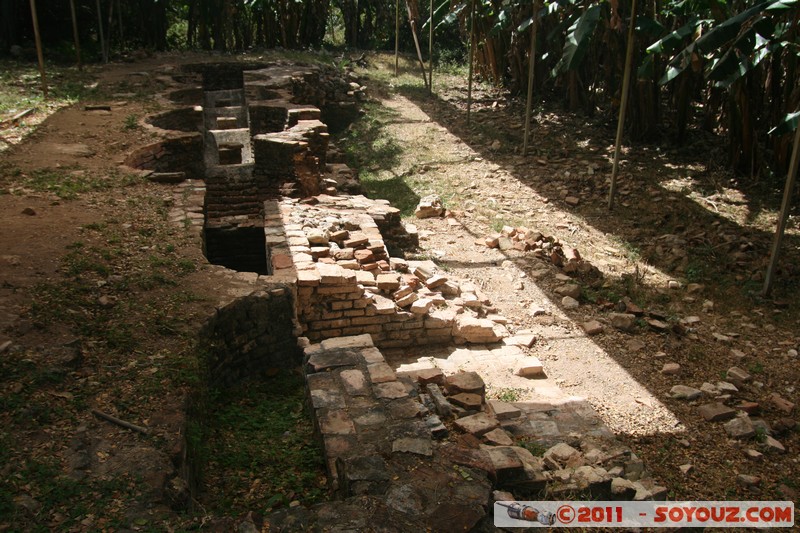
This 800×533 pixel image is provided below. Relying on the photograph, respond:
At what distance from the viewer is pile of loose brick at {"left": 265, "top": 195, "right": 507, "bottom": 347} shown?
6.37m

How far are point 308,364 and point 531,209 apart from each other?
247 inches

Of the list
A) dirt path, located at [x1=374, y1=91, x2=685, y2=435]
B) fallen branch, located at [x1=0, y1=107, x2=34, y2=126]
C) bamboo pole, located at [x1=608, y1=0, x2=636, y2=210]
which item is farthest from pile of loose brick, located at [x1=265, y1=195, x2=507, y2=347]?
fallen branch, located at [x1=0, y1=107, x2=34, y2=126]

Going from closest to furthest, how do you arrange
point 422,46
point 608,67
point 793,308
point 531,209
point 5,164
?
point 793,308 → point 5,164 → point 531,209 → point 608,67 → point 422,46

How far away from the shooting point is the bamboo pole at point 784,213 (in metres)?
6.83

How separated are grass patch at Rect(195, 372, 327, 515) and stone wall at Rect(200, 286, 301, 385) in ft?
0.71

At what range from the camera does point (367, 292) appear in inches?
258


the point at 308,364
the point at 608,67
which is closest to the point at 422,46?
the point at 608,67

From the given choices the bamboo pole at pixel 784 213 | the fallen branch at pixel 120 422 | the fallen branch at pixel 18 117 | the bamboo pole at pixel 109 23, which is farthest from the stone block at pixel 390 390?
the bamboo pole at pixel 109 23

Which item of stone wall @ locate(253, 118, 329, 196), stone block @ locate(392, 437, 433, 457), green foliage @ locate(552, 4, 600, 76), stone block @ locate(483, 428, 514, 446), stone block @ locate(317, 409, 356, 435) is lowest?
stone block @ locate(483, 428, 514, 446)

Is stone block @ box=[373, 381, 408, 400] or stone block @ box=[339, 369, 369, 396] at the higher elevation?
stone block @ box=[373, 381, 408, 400]

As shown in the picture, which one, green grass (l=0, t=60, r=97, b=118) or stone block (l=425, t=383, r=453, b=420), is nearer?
stone block (l=425, t=383, r=453, b=420)

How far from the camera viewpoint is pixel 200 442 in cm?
436

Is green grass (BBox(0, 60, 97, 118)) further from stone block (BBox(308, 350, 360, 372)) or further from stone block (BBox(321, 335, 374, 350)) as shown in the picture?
stone block (BBox(308, 350, 360, 372))

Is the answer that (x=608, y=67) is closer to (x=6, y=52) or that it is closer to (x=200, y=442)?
(x=200, y=442)
